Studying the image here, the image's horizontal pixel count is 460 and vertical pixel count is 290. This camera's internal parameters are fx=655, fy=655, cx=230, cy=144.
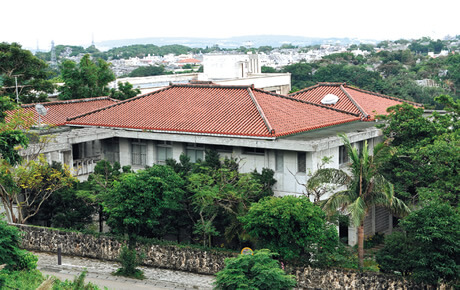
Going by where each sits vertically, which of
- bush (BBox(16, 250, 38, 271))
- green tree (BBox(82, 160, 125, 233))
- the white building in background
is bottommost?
bush (BBox(16, 250, 38, 271))

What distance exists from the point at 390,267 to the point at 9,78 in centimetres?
3249

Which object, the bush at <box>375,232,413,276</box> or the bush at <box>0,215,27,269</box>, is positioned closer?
the bush at <box>0,215,27,269</box>

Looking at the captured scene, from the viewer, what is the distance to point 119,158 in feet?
115

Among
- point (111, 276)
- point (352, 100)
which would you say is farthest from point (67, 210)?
point (352, 100)

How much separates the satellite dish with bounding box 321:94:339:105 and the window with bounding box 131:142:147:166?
11743 mm

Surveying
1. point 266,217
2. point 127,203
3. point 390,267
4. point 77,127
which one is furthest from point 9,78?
point 390,267

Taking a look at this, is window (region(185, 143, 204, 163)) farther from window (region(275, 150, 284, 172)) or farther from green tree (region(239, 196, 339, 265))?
green tree (region(239, 196, 339, 265))

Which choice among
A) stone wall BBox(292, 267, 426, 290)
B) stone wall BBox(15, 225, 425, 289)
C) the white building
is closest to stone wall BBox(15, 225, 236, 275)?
stone wall BBox(15, 225, 425, 289)

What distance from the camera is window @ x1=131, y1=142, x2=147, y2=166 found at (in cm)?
3434

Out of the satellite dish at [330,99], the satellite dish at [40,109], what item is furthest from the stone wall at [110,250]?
the satellite dish at [330,99]

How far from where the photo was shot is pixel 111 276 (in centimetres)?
2533

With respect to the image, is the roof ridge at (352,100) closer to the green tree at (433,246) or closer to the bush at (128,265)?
the green tree at (433,246)

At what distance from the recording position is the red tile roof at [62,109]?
120 ft

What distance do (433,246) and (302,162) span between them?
9216 mm
